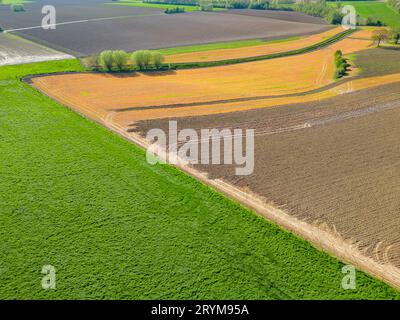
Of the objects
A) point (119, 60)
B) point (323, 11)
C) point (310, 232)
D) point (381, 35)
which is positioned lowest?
point (310, 232)

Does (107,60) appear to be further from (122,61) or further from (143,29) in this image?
(143,29)

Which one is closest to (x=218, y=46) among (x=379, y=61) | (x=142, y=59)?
(x=142, y=59)

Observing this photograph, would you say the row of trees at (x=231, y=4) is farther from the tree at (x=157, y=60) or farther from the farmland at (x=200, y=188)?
the farmland at (x=200, y=188)

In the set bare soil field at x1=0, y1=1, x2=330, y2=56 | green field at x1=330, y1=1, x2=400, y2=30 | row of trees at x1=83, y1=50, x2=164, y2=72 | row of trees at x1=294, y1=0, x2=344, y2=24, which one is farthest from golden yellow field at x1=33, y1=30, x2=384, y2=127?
green field at x1=330, y1=1, x2=400, y2=30
